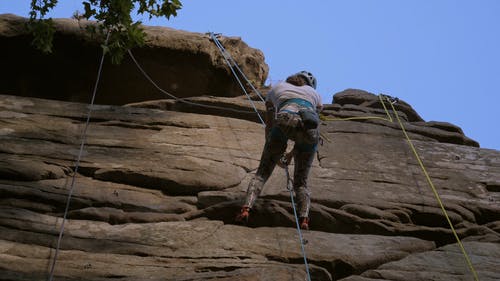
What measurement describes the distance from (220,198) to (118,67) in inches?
217

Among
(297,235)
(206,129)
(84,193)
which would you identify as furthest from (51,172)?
(297,235)

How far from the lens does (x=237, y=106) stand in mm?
14172

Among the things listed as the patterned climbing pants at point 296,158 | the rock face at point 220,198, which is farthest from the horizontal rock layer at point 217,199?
the patterned climbing pants at point 296,158

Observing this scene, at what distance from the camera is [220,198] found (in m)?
10.8

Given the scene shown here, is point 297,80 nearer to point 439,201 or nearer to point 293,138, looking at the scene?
point 293,138

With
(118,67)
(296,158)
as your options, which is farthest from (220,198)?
(118,67)

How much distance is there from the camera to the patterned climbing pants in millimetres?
10250

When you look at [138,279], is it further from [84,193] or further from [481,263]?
[481,263]

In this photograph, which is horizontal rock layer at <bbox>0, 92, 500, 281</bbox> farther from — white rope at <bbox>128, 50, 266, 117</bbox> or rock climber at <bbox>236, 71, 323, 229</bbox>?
rock climber at <bbox>236, 71, 323, 229</bbox>

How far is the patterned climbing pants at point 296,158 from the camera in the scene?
33.6ft

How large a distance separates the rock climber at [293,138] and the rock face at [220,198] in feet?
1.15

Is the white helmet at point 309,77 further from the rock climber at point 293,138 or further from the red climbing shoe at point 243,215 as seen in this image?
the red climbing shoe at point 243,215

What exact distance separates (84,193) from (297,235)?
3.10 meters

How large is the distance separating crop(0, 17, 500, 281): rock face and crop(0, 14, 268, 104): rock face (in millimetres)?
1189
